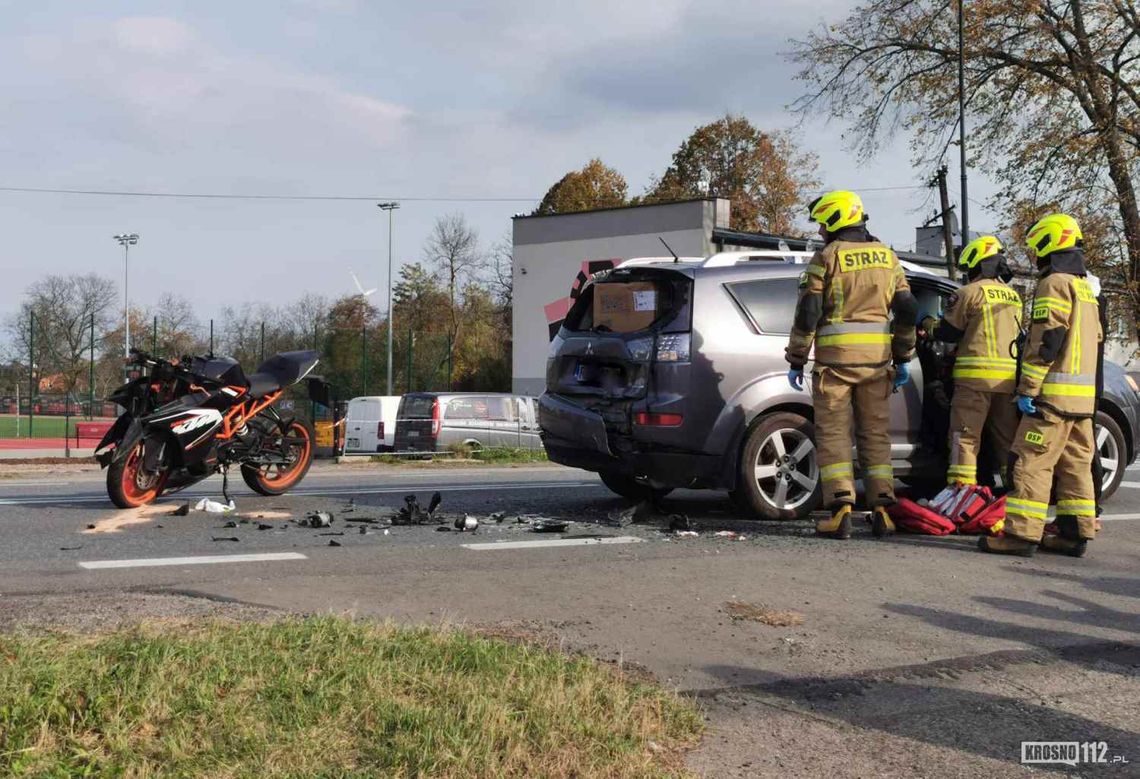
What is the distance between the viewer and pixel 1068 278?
638cm

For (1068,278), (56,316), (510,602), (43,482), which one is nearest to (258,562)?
(510,602)

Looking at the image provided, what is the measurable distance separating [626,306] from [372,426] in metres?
14.4

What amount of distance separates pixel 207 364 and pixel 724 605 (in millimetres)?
5013

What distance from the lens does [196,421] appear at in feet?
26.2

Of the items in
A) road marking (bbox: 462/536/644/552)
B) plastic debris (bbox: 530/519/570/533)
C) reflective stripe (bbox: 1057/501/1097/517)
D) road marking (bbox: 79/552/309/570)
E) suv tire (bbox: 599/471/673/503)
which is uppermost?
reflective stripe (bbox: 1057/501/1097/517)

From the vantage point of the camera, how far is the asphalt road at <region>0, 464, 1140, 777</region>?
3451 mm

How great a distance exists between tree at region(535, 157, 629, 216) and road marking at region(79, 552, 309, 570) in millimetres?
51763

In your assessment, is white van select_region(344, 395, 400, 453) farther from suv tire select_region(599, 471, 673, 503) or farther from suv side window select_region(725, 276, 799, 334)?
suv side window select_region(725, 276, 799, 334)

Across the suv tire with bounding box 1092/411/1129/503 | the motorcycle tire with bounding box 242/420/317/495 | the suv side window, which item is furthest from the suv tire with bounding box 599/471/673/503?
the suv tire with bounding box 1092/411/1129/503

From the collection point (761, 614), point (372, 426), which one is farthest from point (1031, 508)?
point (372, 426)

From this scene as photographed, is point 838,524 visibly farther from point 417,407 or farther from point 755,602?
point 417,407

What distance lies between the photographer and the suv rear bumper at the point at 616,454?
7.09 meters

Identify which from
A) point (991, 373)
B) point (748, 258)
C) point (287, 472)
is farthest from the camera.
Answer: point (287, 472)

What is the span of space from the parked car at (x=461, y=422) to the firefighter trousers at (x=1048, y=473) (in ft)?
48.9
